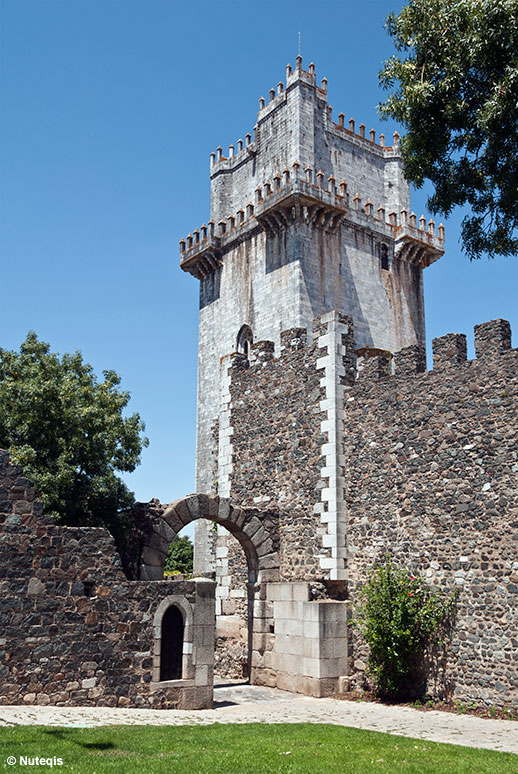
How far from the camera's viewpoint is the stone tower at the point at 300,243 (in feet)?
94.1

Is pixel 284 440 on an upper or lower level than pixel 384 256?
lower

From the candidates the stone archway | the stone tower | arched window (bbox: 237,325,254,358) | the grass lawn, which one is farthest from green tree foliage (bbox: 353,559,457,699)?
arched window (bbox: 237,325,254,358)

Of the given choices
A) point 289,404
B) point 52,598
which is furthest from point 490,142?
point 52,598

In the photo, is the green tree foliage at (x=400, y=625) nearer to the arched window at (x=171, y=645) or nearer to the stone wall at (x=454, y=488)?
the stone wall at (x=454, y=488)

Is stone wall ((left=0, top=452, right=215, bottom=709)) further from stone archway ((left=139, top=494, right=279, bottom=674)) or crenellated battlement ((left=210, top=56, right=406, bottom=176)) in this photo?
crenellated battlement ((left=210, top=56, right=406, bottom=176))

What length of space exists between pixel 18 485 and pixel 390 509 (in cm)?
641

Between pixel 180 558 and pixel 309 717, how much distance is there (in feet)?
114

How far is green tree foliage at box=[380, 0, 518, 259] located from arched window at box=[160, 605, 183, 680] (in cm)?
745

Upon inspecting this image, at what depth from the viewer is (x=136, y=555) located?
1385cm

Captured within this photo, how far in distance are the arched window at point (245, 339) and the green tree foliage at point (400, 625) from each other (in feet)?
59.0

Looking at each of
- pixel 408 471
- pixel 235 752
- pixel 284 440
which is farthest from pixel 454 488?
pixel 235 752

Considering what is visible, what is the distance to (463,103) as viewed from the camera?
1022 cm

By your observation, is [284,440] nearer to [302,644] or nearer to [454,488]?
[302,644]

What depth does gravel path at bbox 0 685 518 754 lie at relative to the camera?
960cm
